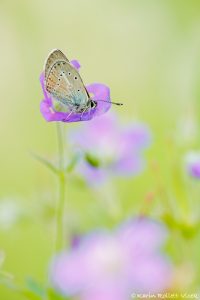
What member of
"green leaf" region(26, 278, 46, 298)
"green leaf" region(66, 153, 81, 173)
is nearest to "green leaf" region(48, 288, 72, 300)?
"green leaf" region(26, 278, 46, 298)

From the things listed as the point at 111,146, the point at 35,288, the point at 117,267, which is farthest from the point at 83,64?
the point at 117,267

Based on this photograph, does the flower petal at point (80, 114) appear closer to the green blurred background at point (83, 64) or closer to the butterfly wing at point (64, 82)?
the butterfly wing at point (64, 82)

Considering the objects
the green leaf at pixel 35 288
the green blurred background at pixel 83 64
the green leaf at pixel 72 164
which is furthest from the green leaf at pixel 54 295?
the green blurred background at pixel 83 64

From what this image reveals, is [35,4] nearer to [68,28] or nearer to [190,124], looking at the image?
[68,28]

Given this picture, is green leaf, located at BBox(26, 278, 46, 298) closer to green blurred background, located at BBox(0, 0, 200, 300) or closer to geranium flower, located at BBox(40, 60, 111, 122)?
geranium flower, located at BBox(40, 60, 111, 122)

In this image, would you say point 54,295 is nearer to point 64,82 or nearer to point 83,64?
point 64,82

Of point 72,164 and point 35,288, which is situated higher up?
point 72,164
